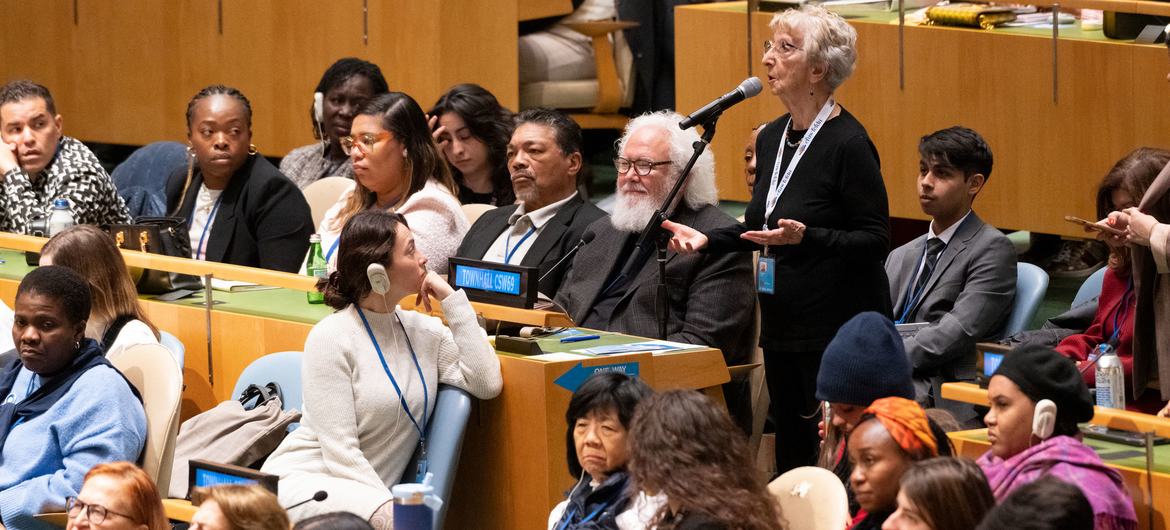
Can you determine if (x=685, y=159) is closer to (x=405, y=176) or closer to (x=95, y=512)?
(x=405, y=176)

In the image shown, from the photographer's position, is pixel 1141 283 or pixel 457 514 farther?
pixel 457 514

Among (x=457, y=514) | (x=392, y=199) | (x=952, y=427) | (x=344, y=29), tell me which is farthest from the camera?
(x=344, y=29)

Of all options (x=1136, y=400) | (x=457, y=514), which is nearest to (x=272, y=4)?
(x=457, y=514)

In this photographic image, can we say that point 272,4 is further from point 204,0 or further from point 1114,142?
point 1114,142

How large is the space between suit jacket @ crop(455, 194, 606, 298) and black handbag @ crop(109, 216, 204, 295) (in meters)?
0.84

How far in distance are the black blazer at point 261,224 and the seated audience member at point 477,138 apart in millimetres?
578

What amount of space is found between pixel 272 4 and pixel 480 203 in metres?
2.94

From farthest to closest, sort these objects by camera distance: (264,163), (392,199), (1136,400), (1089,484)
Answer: (264,163) < (392,199) < (1136,400) < (1089,484)

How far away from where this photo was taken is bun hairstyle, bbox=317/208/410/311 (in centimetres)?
408

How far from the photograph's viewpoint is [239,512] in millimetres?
3074

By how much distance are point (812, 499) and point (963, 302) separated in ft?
5.31

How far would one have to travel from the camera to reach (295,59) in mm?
8578

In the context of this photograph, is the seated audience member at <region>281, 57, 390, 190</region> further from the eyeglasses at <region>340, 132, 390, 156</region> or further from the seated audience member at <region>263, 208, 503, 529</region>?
the seated audience member at <region>263, 208, 503, 529</region>

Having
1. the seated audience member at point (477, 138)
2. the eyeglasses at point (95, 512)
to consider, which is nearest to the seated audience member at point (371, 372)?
the eyeglasses at point (95, 512)
